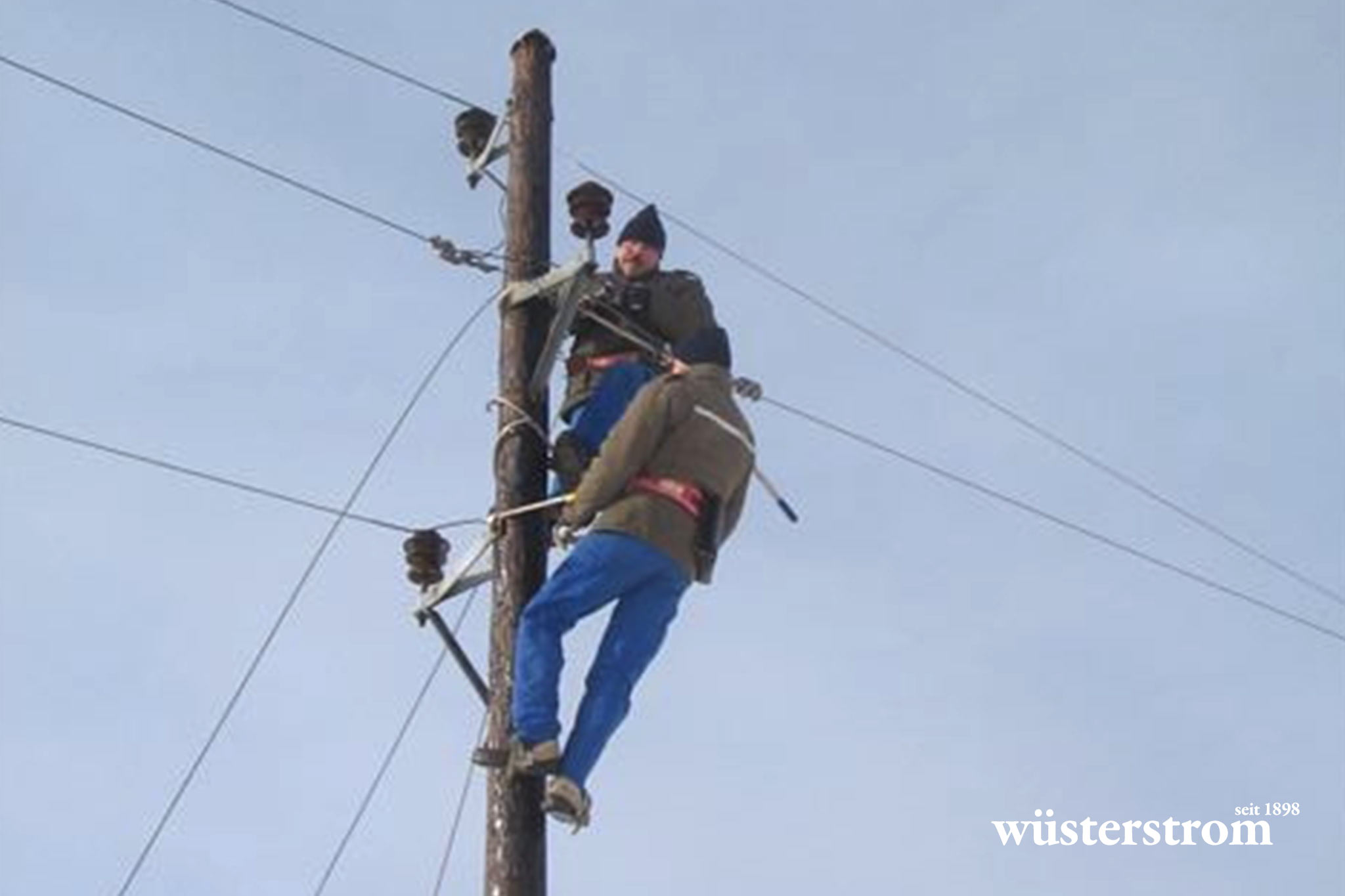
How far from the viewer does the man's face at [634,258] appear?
864 centimetres

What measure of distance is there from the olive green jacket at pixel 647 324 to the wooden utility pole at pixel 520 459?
0.38 metres

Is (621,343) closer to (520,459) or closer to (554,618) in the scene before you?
(520,459)

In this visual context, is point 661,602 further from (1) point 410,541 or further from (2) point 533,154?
(2) point 533,154

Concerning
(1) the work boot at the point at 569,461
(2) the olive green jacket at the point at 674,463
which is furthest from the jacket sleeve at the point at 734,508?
(1) the work boot at the point at 569,461

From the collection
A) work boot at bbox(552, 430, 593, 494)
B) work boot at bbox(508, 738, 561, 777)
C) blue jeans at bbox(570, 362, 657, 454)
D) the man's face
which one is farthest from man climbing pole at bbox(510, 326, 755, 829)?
Result: the man's face

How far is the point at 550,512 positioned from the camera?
24.8 ft

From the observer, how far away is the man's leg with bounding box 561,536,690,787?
24.2ft

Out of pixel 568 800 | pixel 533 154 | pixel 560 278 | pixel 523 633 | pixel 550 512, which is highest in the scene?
pixel 533 154

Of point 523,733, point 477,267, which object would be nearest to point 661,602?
point 523,733

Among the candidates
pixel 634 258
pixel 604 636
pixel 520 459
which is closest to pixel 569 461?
pixel 520 459

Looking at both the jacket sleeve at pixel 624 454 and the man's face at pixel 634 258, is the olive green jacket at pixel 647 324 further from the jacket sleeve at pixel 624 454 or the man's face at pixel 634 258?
the jacket sleeve at pixel 624 454

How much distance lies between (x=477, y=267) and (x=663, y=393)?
3.09 ft

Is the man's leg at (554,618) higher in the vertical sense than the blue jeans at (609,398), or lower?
lower

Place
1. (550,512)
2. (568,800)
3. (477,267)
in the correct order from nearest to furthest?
(568,800)
(550,512)
(477,267)
